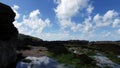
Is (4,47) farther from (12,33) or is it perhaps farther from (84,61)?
(84,61)

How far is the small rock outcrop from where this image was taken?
3625 cm

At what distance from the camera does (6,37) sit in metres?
39.5

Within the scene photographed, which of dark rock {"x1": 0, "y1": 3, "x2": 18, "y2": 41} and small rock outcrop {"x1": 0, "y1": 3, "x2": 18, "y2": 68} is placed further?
dark rock {"x1": 0, "y1": 3, "x2": 18, "y2": 41}

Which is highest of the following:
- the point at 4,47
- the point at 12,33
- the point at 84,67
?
the point at 12,33

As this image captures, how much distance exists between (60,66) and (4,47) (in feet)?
43.6

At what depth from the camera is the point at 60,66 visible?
146 feet

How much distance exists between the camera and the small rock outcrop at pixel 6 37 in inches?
1427

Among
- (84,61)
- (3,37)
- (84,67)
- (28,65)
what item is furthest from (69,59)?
(3,37)

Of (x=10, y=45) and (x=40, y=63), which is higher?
(x=10, y=45)

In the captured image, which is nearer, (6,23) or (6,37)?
(6,37)

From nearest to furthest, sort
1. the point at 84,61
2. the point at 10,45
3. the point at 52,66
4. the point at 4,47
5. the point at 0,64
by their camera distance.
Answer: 1. the point at 0,64
2. the point at 4,47
3. the point at 10,45
4. the point at 52,66
5. the point at 84,61

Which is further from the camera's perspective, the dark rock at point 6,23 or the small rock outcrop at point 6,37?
the dark rock at point 6,23

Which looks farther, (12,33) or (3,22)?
(12,33)

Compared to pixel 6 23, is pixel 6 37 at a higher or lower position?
lower
